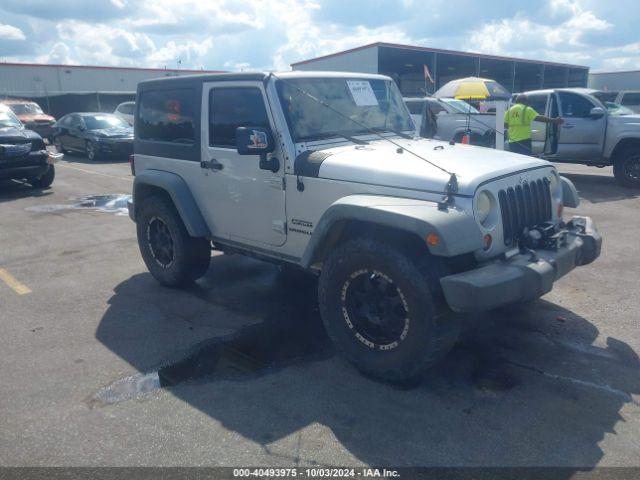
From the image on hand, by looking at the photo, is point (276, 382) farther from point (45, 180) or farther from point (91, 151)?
point (91, 151)

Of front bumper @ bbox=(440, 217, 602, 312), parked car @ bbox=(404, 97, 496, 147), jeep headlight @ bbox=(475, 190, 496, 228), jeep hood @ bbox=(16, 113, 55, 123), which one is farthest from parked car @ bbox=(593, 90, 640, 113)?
jeep hood @ bbox=(16, 113, 55, 123)

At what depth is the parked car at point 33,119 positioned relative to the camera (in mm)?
22172

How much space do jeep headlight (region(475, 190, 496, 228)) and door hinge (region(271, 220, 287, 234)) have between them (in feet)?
5.34

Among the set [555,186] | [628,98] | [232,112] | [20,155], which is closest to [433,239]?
[555,186]

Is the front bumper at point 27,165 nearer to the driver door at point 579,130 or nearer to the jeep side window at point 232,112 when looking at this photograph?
the jeep side window at point 232,112

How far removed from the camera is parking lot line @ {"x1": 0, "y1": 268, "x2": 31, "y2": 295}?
612 cm

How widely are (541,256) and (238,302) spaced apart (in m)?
2.90

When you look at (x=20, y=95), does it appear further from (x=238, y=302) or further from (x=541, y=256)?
(x=541, y=256)

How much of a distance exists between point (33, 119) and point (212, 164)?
20.2 m

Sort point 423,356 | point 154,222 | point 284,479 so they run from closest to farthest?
point 284,479 → point 423,356 → point 154,222

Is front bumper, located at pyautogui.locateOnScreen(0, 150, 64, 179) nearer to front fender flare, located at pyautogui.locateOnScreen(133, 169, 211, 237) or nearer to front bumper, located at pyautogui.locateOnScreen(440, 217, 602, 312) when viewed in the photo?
front fender flare, located at pyautogui.locateOnScreen(133, 169, 211, 237)

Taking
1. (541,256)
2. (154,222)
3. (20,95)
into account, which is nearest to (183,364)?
(154,222)

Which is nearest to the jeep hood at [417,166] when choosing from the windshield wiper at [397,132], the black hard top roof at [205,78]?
the windshield wiper at [397,132]

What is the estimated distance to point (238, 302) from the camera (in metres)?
5.68
